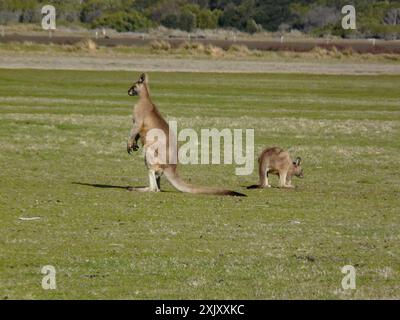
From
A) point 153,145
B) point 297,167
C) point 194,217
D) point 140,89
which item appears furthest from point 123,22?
point 194,217

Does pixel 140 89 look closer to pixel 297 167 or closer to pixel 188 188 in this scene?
pixel 188 188

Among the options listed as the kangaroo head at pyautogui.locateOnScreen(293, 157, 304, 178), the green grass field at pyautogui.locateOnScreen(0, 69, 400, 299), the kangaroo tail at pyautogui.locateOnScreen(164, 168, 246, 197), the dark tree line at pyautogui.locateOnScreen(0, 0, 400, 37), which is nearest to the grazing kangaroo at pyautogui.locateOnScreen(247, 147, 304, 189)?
the kangaroo head at pyautogui.locateOnScreen(293, 157, 304, 178)

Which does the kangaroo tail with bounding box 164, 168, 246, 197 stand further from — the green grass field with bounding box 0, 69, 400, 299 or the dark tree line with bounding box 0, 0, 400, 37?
the dark tree line with bounding box 0, 0, 400, 37

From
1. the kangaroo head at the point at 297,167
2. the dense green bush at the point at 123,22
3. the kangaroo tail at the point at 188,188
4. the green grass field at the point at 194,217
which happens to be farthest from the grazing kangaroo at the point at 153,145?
the dense green bush at the point at 123,22

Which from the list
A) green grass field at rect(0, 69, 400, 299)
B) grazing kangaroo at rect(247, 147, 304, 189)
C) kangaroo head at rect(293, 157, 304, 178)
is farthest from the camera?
kangaroo head at rect(293, 157, 304, 178)

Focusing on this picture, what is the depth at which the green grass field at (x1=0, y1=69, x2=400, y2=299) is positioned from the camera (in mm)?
10508

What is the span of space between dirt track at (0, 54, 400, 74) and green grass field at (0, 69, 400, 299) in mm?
23194

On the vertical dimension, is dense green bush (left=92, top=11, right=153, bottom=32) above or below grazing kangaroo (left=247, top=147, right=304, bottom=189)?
below

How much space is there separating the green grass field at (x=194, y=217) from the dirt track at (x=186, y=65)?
2319cm

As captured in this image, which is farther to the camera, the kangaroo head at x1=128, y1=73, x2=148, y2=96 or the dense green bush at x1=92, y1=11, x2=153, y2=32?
the dense green bush at x1=92, y1=11, x2=153, y2=32

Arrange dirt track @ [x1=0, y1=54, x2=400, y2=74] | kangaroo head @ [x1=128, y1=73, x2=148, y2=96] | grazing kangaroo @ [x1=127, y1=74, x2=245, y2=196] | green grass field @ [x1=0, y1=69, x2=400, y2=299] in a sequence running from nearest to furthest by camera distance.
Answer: green grass field @ [x1=0, y1=69, x2=400, y2=299]
grazing kangaroo @ [x1=127, y1=74, x2=245, y2=196]
kangaroo head @ [x1=128, y1=73, x2=148, y2=96]
dirt track @ [x1=0, y1=54, x2=400, y2=74]

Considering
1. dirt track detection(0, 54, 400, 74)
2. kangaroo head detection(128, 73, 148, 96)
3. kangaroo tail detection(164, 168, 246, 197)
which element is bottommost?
dirt track detection(0, 54, 400, 74)

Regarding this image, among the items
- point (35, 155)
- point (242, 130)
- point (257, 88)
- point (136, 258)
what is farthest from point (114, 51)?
point (136, 258)
